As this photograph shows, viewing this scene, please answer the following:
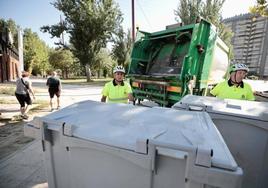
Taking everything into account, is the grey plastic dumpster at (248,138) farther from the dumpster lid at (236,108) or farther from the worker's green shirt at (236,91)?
the worker's green shirt at (236,91)

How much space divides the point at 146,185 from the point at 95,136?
16.9 inches

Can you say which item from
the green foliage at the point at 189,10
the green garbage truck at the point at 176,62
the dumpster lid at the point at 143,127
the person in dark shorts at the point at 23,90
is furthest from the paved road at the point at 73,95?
the green foliage at the point at 189,10

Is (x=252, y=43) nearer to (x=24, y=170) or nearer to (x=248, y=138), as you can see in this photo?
(x=248, y=138)

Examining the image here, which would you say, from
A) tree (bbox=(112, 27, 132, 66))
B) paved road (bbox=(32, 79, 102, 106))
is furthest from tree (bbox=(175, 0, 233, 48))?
A: paved road (bbox=(32, 79, 102, 106))

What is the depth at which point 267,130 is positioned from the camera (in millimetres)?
1753

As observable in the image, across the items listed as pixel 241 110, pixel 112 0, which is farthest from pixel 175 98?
pixel 112 0

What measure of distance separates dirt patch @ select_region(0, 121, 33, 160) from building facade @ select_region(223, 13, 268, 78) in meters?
70.6

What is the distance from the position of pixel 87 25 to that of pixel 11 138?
20.1 meters

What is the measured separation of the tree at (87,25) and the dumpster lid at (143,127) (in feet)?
73.3

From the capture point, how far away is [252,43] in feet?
236

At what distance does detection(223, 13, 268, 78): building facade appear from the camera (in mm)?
65400

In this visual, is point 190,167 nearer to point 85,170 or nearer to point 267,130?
point 85,170

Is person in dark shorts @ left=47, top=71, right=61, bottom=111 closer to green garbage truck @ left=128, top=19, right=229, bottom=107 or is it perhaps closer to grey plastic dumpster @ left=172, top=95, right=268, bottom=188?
green garbage truck @ left=128, top=19, right=229, bottom=107

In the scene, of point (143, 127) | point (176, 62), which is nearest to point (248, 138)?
point (143, 127)
